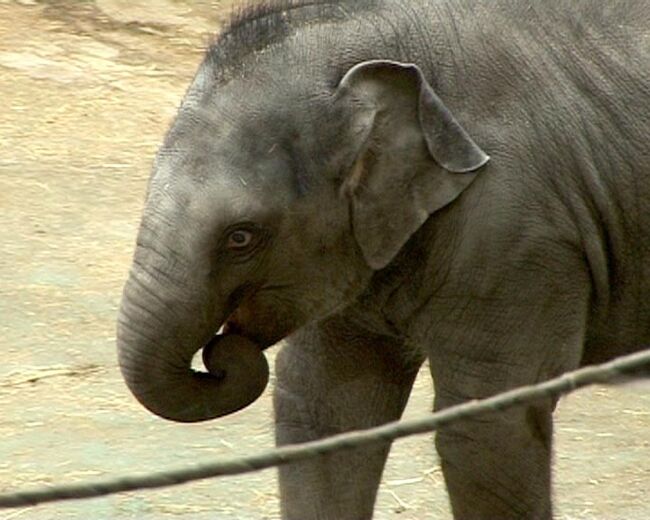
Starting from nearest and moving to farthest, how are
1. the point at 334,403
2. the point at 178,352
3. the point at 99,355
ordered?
the point at 178,352 < the point at 334,403 < the point at 99,355

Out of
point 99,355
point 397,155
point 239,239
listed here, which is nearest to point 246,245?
point 239,239

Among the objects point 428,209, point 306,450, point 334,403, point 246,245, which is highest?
point 306,450

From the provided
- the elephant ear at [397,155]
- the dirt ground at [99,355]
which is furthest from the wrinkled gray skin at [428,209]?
the dirt ground at [99,355]

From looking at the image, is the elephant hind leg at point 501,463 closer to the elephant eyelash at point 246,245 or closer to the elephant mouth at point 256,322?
the elephant mouth at point 256,322

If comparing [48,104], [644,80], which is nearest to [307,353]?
[644,80]

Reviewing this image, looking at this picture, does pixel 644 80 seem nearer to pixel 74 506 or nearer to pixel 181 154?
pixel 181 154

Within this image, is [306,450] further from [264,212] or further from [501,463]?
[501,463]

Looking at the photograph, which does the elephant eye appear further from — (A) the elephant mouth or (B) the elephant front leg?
(B) the elephant front leg

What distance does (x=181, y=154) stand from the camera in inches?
165

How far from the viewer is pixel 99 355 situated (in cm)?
635

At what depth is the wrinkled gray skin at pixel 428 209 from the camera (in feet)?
13.7

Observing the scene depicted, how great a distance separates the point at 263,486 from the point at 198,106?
1.53m

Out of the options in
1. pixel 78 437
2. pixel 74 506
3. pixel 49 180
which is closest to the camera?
pixel 74 506

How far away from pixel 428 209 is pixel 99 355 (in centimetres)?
227
